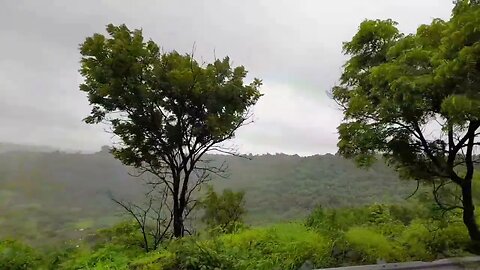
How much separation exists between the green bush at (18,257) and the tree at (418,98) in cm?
582

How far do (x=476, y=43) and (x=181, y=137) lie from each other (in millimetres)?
5706

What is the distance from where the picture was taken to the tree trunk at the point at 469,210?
654 cm

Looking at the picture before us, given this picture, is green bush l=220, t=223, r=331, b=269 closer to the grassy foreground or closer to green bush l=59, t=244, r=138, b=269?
the grassy foreground

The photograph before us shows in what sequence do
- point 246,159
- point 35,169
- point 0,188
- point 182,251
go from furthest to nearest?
point 246,159
point 35,169
point 0,188
point 182,251

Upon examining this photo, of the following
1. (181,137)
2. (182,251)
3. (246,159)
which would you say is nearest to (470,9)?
(182,251)

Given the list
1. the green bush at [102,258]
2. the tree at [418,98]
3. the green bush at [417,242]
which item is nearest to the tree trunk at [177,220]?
the green bush at [102,258]

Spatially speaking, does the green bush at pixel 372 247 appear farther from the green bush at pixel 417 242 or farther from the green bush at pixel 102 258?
the green bush at pixel 102 258

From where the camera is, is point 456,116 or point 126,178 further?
point 126,178

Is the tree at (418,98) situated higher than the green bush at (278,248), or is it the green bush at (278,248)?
the tree at (418,98)

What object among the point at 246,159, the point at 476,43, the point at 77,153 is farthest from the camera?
the point at 246,159

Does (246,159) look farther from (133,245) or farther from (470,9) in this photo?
(470,9)

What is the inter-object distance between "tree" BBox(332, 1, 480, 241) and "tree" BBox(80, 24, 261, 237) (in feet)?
7.76

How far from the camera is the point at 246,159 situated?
10828mm

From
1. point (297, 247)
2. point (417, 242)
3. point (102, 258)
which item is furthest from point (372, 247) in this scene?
point (102, 258)
